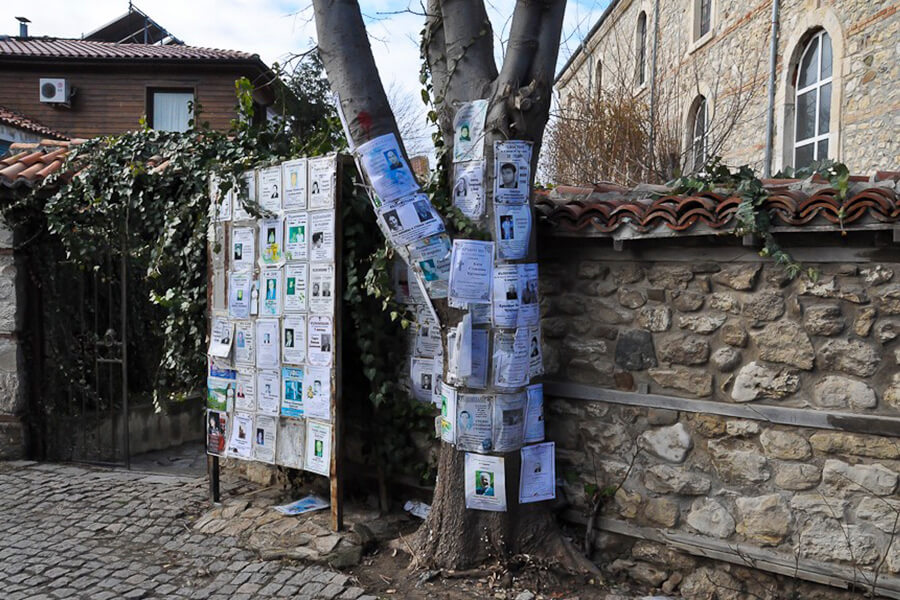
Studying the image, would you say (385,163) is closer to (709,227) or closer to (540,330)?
(540,330)

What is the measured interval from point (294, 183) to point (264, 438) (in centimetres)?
166

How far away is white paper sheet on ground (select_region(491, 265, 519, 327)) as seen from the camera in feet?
11.6

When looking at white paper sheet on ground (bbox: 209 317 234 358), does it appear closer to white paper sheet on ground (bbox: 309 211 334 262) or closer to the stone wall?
white paper sheet on ground (bbox: 309 211 334 262)

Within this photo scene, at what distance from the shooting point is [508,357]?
3.56 meters

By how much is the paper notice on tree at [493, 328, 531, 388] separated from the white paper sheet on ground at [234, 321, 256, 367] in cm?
182

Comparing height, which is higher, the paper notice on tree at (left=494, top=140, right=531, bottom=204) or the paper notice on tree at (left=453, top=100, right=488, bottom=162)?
the paper notice on tree at (left=453, top=100, right=488, bottom=162)

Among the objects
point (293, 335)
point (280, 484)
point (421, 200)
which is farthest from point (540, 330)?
point (280, 484)

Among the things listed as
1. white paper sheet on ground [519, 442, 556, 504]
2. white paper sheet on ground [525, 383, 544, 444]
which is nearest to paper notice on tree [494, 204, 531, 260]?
white paper sheet on ground [525, 383, 544, 444]

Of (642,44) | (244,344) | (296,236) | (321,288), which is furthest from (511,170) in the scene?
(642,44)

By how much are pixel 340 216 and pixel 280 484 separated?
2.13 metres

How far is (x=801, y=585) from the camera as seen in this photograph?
3.32 m

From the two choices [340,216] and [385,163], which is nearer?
[385,163]

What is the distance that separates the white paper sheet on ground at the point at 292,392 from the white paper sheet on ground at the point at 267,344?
0.35ft

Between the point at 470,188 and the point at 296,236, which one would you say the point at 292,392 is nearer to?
the point at 296,236
